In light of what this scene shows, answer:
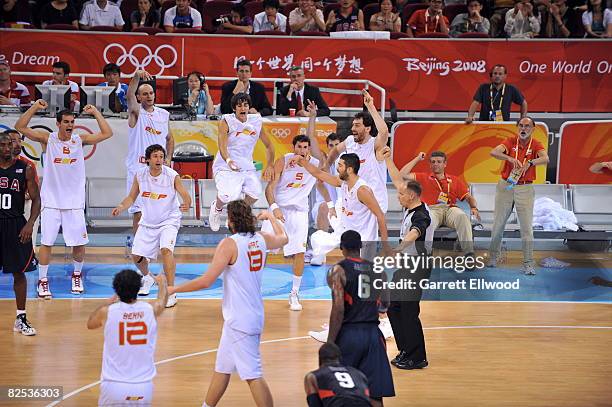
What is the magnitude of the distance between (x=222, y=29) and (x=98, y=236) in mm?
4824

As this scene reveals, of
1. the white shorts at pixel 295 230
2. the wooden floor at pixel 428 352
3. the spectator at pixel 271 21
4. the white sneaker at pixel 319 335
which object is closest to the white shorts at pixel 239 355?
the wooden floor at pixel 428 352

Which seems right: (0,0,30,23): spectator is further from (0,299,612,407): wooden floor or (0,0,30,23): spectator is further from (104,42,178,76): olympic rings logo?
(0,299,612,407): wooden floor

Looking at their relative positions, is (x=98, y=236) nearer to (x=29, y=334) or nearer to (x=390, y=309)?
(x=29, y=334)

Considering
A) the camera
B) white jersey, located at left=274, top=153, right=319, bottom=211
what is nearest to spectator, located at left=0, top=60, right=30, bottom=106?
the camera

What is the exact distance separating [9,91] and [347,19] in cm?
655

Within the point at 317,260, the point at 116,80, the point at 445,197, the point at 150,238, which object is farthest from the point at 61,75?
the point at 445,197

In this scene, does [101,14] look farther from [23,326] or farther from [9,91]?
[23,326]

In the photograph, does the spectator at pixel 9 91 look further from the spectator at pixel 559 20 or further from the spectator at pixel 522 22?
the spectator at pixel 559 20

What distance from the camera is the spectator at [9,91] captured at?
16.0 metres

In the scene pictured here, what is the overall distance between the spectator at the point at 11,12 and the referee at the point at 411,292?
11072mm

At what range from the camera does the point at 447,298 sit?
13.6 meters

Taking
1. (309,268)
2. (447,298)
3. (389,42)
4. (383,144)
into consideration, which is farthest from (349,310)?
(389,42)

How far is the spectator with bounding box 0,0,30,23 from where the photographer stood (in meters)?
18.9

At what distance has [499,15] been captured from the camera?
65.8 ft
